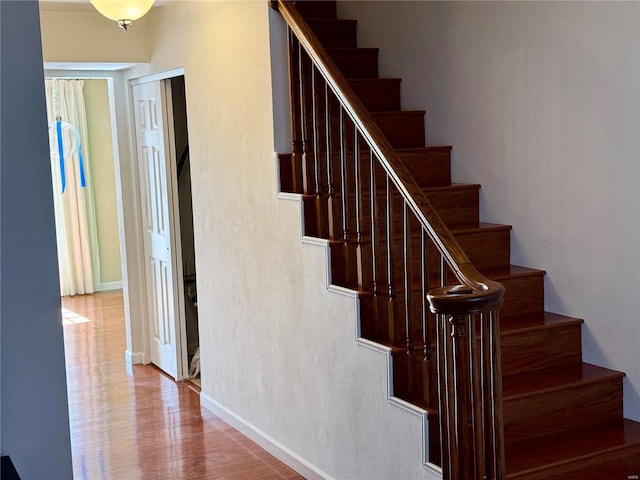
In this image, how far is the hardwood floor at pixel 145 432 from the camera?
4.47 m

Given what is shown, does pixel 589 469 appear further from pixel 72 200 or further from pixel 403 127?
pixel 72 200

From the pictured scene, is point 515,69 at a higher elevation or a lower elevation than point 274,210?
higher

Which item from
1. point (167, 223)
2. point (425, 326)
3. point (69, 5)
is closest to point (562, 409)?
point (425, 326)

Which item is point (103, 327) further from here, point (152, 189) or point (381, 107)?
point (381, 107)

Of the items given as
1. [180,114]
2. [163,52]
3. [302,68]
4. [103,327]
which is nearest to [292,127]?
[302,68]

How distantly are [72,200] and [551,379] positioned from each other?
7.50 meters

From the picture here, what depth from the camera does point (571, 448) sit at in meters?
3.38

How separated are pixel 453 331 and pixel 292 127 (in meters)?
1.95

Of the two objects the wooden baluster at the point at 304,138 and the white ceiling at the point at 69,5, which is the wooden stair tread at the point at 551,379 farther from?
the white ceiling at the point at 69,5

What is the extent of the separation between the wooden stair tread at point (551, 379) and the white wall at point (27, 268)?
6.38 ft

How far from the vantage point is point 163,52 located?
18.5 feet

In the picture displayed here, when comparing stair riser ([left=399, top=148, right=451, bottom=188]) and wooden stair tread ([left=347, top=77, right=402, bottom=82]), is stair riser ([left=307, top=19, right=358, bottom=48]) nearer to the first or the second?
wooden stair tread ([left=347, top=77, right=402, bottom=82])

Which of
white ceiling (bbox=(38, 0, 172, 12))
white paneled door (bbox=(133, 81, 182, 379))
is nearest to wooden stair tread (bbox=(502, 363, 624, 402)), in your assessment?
white paneled door (bbox=(133, 81, 182, 379))

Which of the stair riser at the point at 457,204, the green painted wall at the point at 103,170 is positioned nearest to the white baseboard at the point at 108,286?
the green painted wall at the point at 103,170
